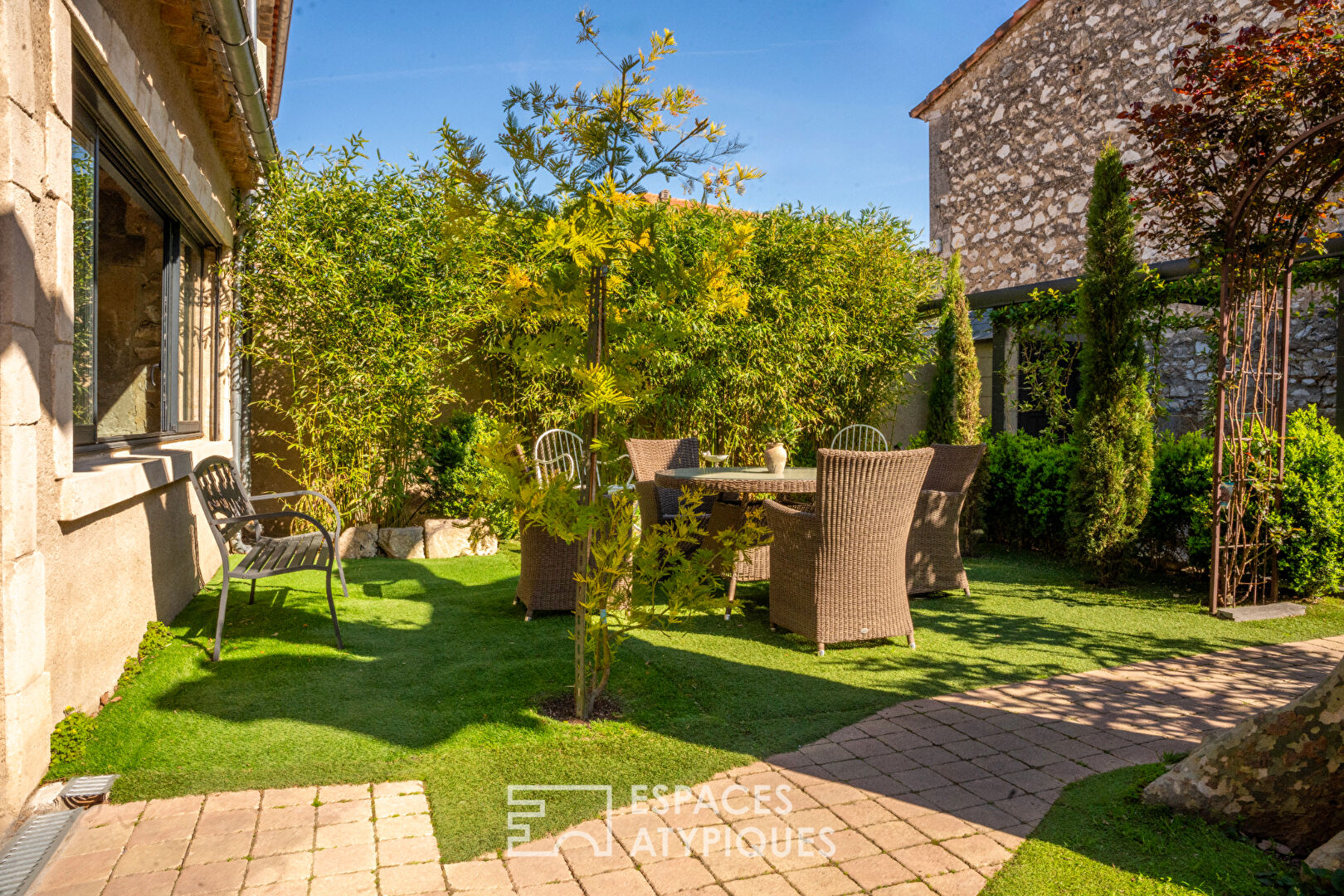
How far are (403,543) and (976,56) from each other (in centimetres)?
865

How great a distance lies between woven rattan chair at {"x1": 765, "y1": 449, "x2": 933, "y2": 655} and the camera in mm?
3688

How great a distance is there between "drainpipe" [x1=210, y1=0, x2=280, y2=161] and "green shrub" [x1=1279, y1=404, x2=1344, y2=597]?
616 centimetres

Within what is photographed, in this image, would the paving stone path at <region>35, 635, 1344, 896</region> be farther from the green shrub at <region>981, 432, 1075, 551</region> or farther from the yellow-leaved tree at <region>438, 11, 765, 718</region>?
the green shrub at <region>981, 432, 1075, 551</region>

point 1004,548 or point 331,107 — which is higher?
point 331,107

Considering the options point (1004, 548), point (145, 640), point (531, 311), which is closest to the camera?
point (531, 311)

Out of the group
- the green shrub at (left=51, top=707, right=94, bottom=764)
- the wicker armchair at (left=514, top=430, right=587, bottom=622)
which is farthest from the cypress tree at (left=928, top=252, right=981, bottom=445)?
the green shrub at (left=51, top=707, right=94, bottom=764)

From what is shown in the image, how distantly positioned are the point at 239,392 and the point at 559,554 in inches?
133

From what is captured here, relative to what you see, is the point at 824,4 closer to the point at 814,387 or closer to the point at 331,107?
the point at 814,387

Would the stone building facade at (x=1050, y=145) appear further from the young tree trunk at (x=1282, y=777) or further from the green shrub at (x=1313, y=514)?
the young tree trunk at (x=1282, y=777)

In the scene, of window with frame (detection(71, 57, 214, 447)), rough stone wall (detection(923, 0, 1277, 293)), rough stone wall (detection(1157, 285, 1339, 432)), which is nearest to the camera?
window with frame (detection(71, 57, 214, 447))

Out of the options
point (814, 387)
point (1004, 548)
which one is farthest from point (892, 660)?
point (814, 387)

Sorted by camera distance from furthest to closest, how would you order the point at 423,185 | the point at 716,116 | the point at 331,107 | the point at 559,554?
the point at 423,185
the point at 331,107
the point at 559,554
the point at 716,116

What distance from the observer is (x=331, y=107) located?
5.82 meters
